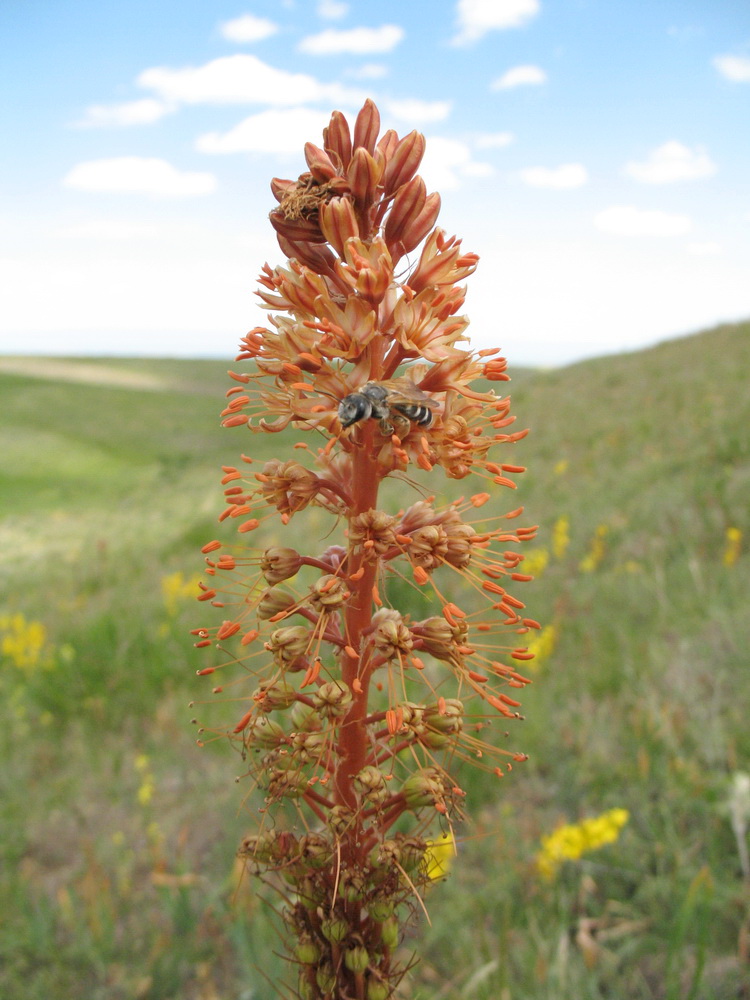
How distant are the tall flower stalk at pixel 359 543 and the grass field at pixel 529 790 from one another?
942 mm

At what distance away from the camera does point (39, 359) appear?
115ft

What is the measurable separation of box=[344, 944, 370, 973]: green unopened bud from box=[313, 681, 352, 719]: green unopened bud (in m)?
0.55

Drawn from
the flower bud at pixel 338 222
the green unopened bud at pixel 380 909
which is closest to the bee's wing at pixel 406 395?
the flower bud at pixel 338 222

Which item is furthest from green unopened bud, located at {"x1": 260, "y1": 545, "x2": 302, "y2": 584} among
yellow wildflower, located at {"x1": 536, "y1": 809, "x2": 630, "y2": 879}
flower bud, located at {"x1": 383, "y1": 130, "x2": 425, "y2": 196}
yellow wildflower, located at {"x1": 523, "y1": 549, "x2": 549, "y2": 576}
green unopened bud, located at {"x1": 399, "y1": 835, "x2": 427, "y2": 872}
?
yellow wildflower, located at {"x1": 523, "y1": 549, "x2": 549, "y2": 576}

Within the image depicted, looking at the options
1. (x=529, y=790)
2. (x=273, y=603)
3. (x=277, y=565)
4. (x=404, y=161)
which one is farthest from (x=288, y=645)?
(x=529, y=790)

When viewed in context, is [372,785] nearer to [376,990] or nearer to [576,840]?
[376,990]

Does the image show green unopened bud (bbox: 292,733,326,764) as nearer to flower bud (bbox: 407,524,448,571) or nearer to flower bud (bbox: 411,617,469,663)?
flower bud (bbox: 411,617,469,663)

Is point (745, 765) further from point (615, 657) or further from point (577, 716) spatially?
point (615, 657)

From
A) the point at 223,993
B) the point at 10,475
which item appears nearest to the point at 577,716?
the point at 223,993

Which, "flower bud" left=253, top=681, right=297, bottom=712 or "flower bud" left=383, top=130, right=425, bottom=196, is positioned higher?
"flower bud" left=383, top=130, right=425, bottom=196

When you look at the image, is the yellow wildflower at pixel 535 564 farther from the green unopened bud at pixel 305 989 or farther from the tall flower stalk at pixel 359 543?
the green unopened bud at pixel 305 989

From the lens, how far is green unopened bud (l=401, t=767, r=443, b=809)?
68.9 inches

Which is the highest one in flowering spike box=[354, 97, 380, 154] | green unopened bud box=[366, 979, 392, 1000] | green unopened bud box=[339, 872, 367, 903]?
flowering spike box=[354, 97, 380, 154]

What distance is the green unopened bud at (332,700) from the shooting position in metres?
1.74
